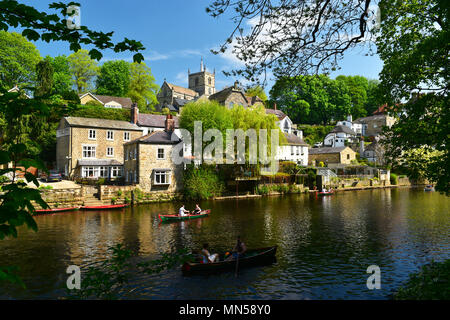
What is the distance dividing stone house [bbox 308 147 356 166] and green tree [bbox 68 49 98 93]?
193 feet

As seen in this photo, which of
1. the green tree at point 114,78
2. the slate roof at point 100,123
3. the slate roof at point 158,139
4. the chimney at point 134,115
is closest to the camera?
the slate roof at point 158,139

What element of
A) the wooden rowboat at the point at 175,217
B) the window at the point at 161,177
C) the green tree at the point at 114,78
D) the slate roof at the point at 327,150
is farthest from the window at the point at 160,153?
the slate roof at the point at 327,150

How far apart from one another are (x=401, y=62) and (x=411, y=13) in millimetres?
1829

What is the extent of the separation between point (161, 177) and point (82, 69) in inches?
1925

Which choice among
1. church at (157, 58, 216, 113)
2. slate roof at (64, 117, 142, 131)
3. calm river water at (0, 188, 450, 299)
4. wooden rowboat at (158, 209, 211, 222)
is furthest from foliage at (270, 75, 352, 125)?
wooden rowboat at (158, 209, 211, 222)

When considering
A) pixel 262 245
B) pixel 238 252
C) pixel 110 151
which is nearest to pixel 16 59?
pixel 110 151

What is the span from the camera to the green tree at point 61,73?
65.8 m

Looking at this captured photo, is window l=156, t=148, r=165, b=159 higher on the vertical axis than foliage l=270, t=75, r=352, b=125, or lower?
lower

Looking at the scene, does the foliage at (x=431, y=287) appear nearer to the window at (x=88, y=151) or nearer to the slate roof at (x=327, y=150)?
the window at (x=88, y=151)

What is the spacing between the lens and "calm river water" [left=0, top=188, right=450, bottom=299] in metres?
13.1

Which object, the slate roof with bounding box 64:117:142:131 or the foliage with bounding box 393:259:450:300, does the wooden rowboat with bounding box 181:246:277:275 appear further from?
the slate roof with bounding box 64:117:142:131

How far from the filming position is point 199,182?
43250 millimetres

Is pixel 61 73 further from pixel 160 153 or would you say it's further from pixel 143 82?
pixel 160 153
